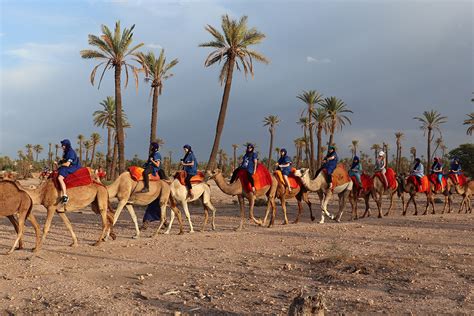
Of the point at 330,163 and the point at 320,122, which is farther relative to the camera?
the point at 320,122

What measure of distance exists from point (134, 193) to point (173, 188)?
1.39 meters

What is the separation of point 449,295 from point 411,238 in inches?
224

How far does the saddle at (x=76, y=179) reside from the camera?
1109cm

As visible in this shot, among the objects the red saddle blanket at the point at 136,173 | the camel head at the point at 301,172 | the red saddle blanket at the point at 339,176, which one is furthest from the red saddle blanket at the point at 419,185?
the red saddle blanket at the point at 136,173

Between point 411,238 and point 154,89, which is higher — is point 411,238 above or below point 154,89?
below

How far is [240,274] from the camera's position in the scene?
8328 mm

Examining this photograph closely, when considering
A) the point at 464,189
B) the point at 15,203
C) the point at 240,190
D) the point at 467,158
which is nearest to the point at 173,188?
the point at 240,190

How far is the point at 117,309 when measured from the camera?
6363 mm

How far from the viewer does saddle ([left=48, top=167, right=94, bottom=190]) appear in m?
11.1

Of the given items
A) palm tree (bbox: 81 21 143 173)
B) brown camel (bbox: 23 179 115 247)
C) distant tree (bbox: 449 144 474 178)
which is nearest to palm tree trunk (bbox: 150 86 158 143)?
palm tree (bbox: 81 21 143 173)

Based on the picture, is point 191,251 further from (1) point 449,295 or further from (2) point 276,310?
(1) point 449,295

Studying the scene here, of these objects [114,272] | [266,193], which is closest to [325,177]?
[266,193]

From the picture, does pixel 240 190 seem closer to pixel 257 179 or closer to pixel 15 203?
pixel 257 179

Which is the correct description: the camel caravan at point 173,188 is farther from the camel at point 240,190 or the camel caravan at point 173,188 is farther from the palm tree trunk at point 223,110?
the palm tree trunk at point 223,110
